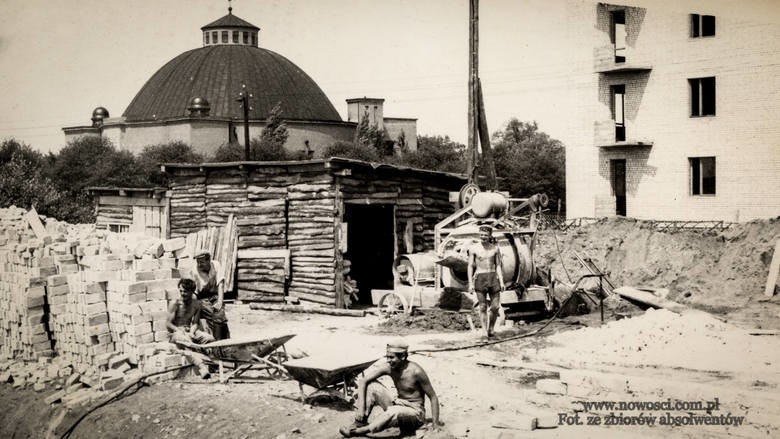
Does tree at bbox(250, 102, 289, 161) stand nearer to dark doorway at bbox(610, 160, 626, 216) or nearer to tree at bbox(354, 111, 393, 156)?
tree at bbox(354, 111, 393, 156)

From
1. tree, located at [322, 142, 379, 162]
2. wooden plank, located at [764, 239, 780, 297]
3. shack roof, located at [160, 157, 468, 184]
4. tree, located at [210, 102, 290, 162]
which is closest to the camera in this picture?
wooden plank, located at [764, 239, 780, 297]

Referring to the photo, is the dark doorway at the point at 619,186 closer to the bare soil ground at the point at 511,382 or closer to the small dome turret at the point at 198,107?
the bare soil ground at the point at 511,382

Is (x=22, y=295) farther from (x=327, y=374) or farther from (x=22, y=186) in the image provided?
(x=22, y=186)

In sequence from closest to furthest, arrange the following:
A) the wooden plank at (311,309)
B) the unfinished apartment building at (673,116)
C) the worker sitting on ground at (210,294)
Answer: the worker sitting on ground at (210,294) → the wooden plank at (311,309) → the unfinished apartment building at (673,116)

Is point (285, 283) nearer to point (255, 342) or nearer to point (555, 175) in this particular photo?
point (255, 342)

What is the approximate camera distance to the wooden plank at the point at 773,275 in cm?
1620

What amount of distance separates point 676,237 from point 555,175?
3280cm

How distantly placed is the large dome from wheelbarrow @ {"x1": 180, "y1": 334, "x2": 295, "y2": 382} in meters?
44.8

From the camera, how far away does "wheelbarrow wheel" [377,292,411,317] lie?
16.6 metres

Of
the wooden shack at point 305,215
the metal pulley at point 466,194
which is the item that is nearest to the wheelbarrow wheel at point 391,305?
the wooden shack at point 305,215

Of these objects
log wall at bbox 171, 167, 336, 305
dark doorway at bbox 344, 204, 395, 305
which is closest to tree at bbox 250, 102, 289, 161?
dark doorway at bbox 344, 204, 395, 305

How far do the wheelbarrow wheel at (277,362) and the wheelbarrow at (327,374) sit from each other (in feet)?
4.10

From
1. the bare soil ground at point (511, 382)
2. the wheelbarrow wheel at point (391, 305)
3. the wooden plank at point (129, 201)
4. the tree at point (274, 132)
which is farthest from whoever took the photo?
the tree at point (274, 132)

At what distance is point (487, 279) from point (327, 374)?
199 inches
